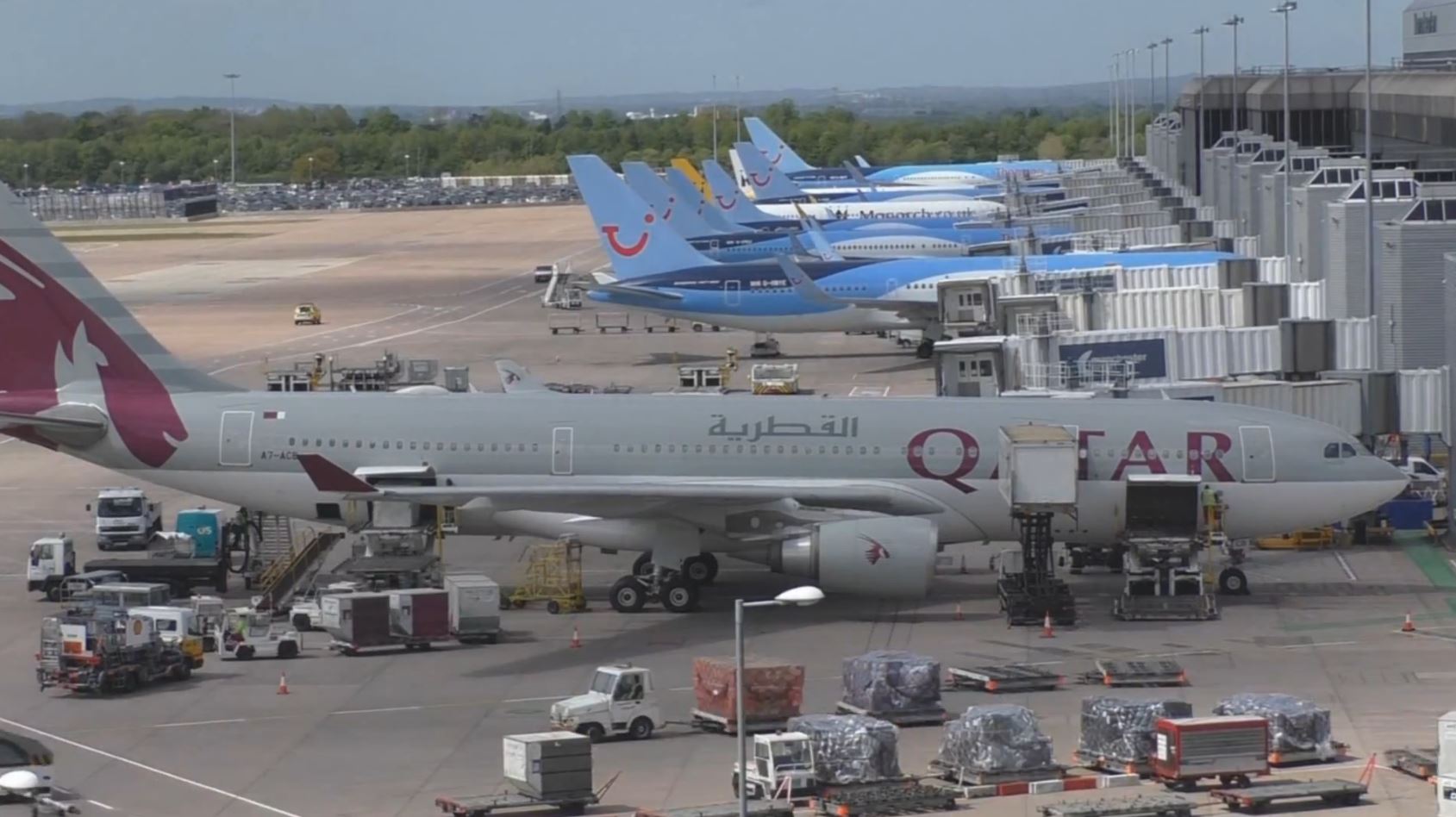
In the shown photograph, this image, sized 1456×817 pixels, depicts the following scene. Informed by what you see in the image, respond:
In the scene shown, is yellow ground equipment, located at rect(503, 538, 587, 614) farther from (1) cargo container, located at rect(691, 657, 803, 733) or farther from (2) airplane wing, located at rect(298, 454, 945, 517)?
(1) cargo container, located at rect(691, 657, 803, 733)

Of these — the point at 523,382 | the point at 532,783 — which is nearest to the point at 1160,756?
the point at 532,783

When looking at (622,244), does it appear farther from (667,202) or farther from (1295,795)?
(1295,795)

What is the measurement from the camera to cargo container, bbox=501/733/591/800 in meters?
28.4

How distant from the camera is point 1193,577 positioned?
138 ft

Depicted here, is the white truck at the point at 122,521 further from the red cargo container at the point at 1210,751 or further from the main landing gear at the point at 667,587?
the red cargo container at the point at 1210,751

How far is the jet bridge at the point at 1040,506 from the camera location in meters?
41.0

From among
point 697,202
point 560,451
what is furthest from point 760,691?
point 697,202

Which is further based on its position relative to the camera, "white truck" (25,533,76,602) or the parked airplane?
the parked airplane

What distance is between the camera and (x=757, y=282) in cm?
8575

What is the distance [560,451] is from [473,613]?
182 inches

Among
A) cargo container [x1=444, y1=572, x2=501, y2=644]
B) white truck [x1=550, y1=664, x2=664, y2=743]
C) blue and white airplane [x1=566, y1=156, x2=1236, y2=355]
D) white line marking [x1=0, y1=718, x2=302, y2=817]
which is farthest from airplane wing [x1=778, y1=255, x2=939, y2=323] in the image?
white line marking [x1=0, y1=718, x2=302, y2=817]

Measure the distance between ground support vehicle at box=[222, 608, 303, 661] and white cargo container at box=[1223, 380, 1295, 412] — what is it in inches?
918

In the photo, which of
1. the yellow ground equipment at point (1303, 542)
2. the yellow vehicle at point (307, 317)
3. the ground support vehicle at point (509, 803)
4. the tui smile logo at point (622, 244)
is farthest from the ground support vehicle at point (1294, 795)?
the yellow vehicle at point (307, 317)

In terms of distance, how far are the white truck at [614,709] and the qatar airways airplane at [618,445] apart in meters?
9.36
